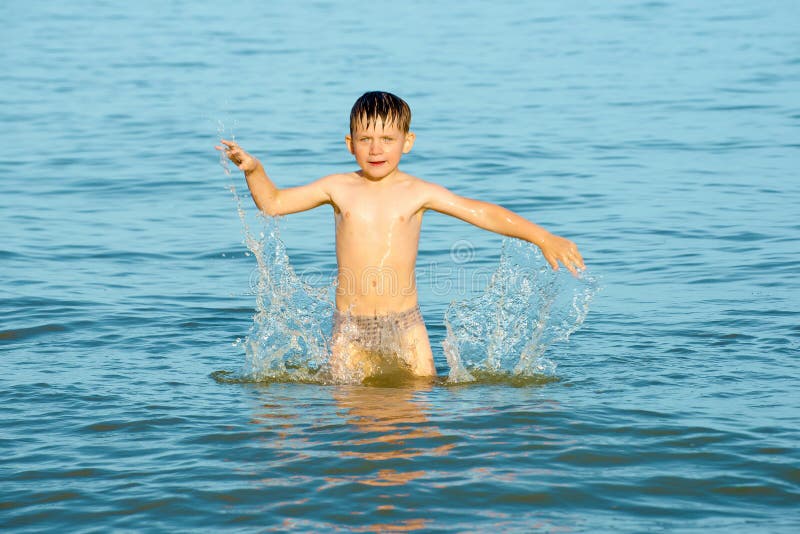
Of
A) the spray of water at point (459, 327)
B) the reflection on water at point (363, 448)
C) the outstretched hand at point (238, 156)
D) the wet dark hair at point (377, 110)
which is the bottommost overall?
the reflection on water at point (363, 448)

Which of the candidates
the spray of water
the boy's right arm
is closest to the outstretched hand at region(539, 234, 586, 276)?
the spray of water

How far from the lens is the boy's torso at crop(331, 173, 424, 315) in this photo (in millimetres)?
6586

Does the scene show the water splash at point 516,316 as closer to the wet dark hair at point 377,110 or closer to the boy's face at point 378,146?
the boy's face at point 378,146

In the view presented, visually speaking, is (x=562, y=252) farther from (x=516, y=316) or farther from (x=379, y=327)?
(x=516, y=316)

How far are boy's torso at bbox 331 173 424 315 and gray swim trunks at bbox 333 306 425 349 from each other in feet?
0.12

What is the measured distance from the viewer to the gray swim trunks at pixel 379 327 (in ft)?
21.8

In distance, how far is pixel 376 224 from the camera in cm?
659

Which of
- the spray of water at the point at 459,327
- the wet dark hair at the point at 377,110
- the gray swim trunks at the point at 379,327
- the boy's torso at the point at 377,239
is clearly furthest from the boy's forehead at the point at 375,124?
the gray swim trunks at the point at 379,327

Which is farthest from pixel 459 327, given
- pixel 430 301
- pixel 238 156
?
pixel 238 156

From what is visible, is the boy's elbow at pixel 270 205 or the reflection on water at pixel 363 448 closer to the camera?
the reflection on water at pixel 363 448

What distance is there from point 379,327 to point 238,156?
128cm

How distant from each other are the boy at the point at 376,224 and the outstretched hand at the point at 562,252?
308 millimetres

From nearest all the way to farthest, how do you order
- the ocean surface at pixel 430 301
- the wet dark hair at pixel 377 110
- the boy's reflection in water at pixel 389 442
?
the boy's reflection in water at pixel 389 442
the ocean surface at pixel 430 301
the wet dark hair at pixel 377 110

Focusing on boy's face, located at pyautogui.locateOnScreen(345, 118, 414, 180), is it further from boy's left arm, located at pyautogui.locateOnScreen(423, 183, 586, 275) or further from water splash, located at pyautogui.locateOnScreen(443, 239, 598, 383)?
water splash, located at pyautogui.locateOnScreen(443, 239, 598, 383)
